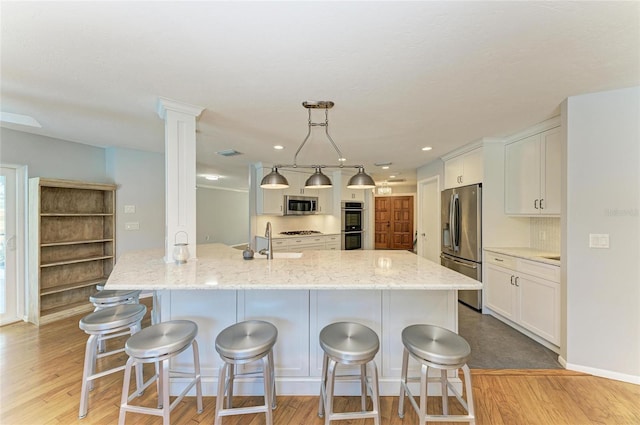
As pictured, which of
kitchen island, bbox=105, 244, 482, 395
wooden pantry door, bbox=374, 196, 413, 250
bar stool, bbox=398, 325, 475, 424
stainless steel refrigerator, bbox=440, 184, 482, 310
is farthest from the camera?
wooden pantry door, bbox=374, 196, 413, 250

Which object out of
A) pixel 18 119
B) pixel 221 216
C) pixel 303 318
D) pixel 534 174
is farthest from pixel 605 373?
pixel 221 216

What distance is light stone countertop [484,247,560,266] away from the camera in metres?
2.57

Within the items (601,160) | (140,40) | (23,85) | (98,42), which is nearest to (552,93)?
(601,160)

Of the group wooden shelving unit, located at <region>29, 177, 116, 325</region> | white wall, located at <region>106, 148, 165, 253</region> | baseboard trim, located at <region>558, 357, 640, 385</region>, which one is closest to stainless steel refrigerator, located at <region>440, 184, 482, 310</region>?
baseboard trim, located at <region>558, 357, 640, 385</region>

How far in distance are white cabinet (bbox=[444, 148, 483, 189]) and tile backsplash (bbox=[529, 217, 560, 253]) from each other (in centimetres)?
88

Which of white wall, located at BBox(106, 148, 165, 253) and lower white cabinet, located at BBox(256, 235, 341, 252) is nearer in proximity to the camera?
white wall, located at BBox(106, 148, 165, 253)

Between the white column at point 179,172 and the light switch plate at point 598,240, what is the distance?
11.1 ft

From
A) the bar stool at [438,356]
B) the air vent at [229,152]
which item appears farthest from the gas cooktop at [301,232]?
the bar stool at [438,356]

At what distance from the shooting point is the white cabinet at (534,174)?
281cm

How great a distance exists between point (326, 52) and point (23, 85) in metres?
2.31

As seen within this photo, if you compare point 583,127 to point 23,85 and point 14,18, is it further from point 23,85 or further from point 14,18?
point 23,85

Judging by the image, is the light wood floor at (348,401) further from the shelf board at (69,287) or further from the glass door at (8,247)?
the glass door at (8,247)

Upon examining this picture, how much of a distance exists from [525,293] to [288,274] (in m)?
2.68

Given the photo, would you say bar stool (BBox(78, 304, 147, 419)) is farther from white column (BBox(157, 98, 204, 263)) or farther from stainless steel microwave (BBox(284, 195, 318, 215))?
stainless steel microwave (BBox(284, 195, 318, 215))
